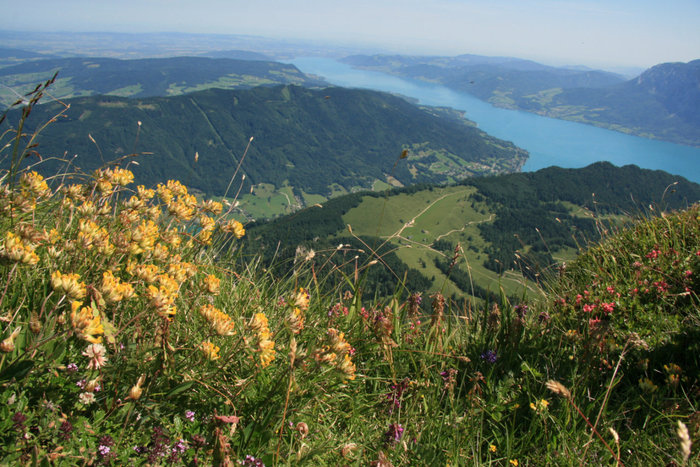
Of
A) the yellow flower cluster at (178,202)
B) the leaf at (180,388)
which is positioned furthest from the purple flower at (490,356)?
the yellow flower cluster at (178,202)

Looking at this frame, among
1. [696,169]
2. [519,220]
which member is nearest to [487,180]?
[519,220]

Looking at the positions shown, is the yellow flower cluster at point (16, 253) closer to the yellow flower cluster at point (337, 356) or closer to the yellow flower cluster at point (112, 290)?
the yellow flower cluster at point (112, 290)

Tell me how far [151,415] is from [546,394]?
6.75 feet

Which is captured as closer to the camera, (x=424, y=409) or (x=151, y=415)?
(x=151, y=415)

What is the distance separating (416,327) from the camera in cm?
294

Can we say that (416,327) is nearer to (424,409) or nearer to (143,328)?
(424,409)

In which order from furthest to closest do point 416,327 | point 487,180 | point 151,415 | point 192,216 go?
point 487,180
point 416,327
point 192,216
point 151,415

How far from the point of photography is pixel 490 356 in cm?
250

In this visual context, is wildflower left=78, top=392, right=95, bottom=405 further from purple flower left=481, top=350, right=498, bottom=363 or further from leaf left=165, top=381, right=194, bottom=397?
purple flower left=481, top=350, right=498, bottom=363

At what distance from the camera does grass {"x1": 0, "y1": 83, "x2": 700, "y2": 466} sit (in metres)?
1.41

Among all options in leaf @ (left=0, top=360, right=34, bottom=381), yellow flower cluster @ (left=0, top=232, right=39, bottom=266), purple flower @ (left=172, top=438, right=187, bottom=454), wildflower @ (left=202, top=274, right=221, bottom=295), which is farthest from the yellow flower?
yellow flower cluster @ (left=0, top=232, right=39, bottom=266)

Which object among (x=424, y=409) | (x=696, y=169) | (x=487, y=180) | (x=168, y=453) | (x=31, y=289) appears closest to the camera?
(x=168, y=453)

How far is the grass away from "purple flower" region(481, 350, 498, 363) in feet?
0.05

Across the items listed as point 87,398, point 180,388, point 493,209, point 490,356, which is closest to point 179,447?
point 180,388
